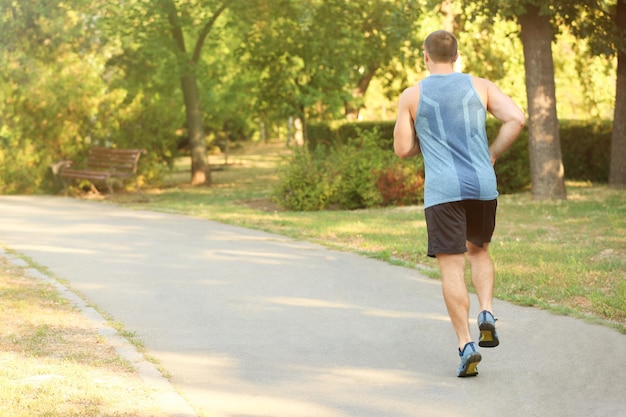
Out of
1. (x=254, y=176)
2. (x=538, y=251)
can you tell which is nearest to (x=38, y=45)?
(x=254, y=176)

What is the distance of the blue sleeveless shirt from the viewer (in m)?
5.66

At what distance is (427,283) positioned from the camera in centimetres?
905

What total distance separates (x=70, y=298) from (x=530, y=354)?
4.03 metres

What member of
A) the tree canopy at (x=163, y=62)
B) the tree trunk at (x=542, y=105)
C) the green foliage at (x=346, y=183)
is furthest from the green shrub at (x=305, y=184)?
the tree trunk at (x=542, y=105)

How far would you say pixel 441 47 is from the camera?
571 centimetres

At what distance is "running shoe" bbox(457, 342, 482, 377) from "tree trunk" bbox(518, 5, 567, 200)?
12.5m

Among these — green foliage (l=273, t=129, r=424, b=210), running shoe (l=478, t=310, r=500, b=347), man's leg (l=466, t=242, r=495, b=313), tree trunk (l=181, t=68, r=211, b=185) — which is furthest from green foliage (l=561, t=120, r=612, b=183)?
running shoe (l=478, t=310, r=500, b=347)

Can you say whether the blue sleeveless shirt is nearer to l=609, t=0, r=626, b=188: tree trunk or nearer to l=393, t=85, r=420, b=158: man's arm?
l=393, t=85, r=420, b=158: man's arm

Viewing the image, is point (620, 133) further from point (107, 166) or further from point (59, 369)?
point (59, 369)

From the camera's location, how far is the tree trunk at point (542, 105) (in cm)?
1778

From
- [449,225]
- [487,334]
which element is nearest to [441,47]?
[449,225]

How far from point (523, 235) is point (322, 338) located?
20.2 feet

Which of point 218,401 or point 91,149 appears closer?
point 218,401

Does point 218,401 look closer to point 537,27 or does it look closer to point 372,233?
point 372,233
